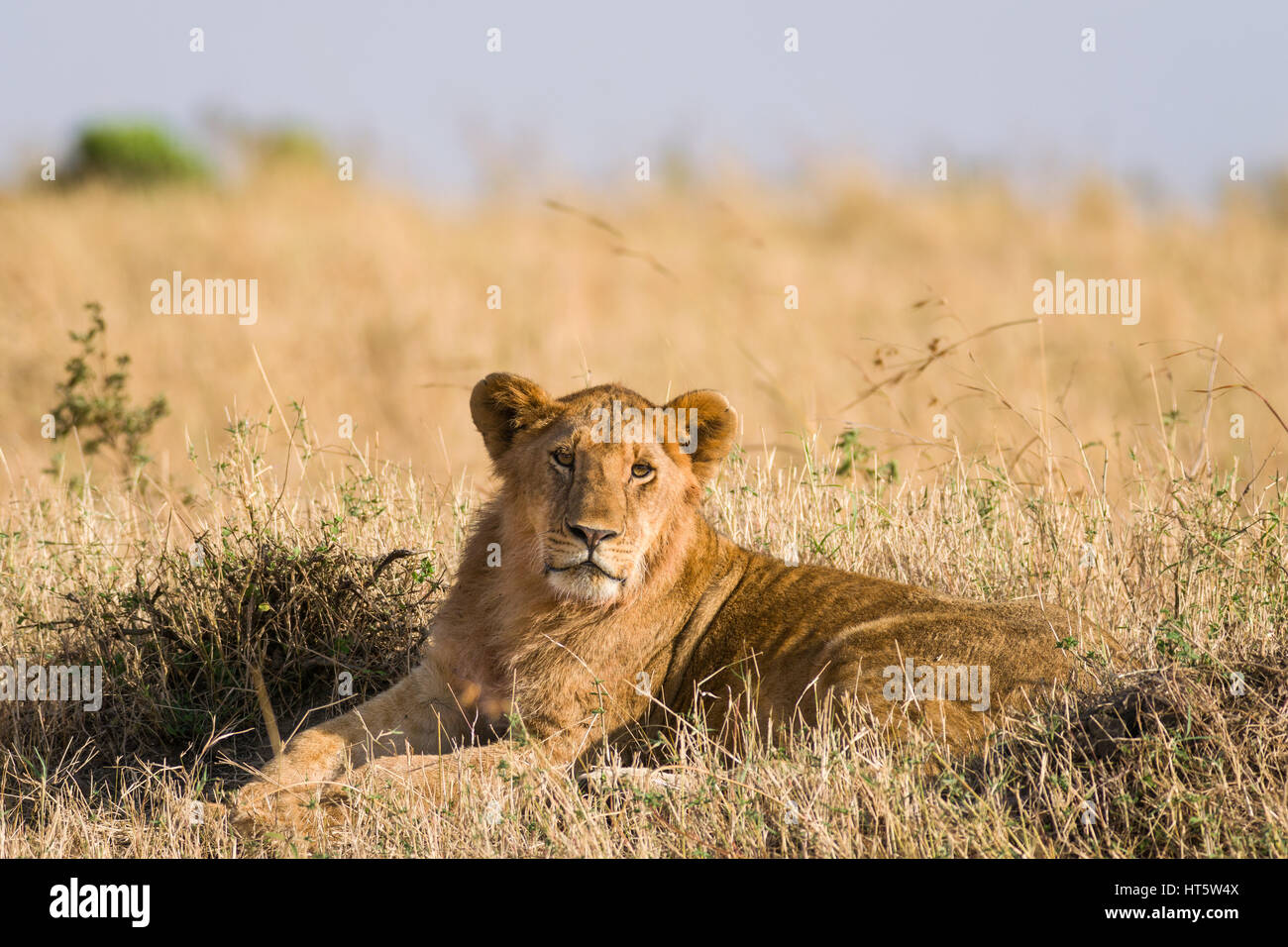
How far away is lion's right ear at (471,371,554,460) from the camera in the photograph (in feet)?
19.4

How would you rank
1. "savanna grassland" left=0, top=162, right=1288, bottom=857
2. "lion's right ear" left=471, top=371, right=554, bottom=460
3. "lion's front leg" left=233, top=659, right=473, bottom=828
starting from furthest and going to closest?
"lion's right ear" left=471, top=371, right=554, bottom=460
"lion's front leg" left=233, top=659, right=473, bottom=828
"savanna grassland" left=0, top=162, right=1288, bottom=857

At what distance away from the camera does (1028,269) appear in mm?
26594

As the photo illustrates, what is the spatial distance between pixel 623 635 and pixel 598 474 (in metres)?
0.72

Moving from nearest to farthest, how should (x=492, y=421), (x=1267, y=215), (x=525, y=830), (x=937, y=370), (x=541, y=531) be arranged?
(x=525, y=830), (x=541, y=531), (x=492, y=421), (x=937, y=370), (x=1267, y=215)

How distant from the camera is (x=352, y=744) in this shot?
5.79 meters

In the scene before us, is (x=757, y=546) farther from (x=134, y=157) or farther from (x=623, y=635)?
(x=134, y=157)

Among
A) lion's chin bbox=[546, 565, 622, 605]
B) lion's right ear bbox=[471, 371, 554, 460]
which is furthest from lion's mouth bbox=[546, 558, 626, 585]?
lion's right ear bbox=[471, 371, 554, 460]

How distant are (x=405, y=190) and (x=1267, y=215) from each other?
17000 mm

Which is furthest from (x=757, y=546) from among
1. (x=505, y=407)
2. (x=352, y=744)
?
(x=352, y=744)

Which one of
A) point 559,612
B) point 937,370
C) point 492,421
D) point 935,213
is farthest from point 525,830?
point 935,213

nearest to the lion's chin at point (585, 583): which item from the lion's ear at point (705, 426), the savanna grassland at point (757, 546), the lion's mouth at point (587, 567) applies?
the lion's mouth at point (587, 567)

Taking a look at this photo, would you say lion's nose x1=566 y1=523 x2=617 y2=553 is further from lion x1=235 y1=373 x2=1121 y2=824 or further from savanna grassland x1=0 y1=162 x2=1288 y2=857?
savanna grassland x1=0 y1=162 x2=1288 y2=857

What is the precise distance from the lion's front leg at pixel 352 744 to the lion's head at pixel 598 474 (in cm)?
69

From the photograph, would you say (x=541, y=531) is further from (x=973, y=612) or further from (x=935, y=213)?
(x=935, y=213)
